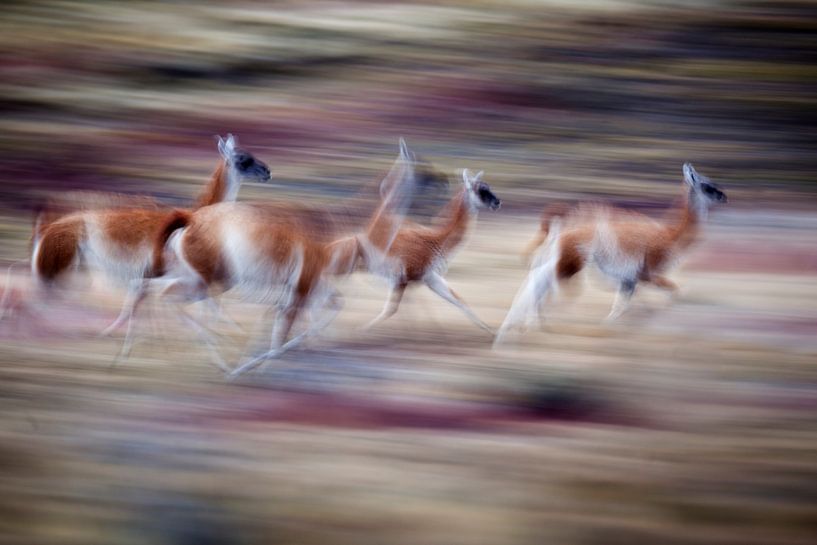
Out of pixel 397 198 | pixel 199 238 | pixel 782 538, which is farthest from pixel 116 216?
pixel 782 538

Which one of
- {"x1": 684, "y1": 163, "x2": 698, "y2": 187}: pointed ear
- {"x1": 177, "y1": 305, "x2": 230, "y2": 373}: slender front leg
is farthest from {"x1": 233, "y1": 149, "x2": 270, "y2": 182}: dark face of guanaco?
{"x1": 684, "y1": 163, "x2": 698, "y2": 187}: pointed ear

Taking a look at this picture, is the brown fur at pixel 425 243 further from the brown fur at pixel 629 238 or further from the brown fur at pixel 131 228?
the brown fur at pixel 131 228

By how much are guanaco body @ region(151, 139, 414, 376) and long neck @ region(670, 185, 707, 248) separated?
239 cm

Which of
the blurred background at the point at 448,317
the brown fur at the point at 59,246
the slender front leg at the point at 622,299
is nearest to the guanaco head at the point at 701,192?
the blurred background at the point at 448,317

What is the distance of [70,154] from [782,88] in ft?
31.5

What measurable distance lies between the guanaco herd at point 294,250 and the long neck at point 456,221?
11 millimetres

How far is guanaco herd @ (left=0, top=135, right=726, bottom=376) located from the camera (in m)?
6.55

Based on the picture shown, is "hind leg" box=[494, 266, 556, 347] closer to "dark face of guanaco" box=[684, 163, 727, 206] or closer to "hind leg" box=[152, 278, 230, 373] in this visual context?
"dark face of guanaco" box=[684, 163, 727, 206]

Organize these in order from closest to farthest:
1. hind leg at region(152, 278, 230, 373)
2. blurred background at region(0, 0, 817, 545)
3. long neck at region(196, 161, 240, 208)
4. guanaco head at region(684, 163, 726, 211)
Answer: blurred background at region(0, 0, 817, 545)
hind leg at region(152, 278, 230, 373)
long neck at region(196, 161, 240, 208)
guanaco head at region(684, 163, 726, 211)

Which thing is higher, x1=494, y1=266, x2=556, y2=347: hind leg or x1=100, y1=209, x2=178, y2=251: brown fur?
x1=100, y1=209, x2=178, y2=251: brown fur

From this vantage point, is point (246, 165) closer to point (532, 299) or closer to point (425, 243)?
point (425, 243)

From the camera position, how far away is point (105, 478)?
536 cm

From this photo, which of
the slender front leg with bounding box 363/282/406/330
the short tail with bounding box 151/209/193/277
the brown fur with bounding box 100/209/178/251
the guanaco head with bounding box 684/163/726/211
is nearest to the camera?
the short tail with bounding box 151/209/193/277

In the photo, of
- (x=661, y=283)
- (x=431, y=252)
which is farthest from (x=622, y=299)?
(x=431, y=252)
